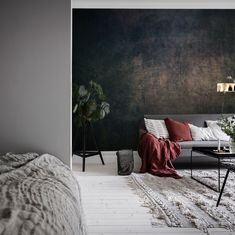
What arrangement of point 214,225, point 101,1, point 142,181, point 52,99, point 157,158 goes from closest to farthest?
point 214,225 → point 52,99 → point 142,181 → point 157,158 → point 101,1

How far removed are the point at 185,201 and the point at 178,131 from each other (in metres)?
2.49

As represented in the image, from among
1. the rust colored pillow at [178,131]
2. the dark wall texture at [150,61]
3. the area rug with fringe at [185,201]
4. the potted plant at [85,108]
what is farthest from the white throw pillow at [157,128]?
the area rug with fringe at [185,201]

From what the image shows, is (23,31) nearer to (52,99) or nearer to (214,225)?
(52,99)

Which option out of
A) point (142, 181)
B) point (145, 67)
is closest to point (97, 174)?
point (142, 181)

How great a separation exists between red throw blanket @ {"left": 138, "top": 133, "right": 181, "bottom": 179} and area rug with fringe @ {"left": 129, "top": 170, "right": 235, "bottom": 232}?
0.73 ft

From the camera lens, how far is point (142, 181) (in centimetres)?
472

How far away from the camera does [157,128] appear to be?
19.9ft

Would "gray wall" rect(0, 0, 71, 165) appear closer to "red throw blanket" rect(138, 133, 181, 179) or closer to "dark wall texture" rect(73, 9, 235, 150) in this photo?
"red throw blanket" rect(138, 133, 181, 179)

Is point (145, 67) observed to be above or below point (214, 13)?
below

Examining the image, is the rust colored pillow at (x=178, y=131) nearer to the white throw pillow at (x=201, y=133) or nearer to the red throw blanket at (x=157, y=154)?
the white throw pillow at (x=201, y=133)

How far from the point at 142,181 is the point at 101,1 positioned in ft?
9.85

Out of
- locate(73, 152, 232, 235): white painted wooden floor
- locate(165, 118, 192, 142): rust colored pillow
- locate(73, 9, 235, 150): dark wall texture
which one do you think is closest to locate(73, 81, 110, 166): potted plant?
locate(73, 9, 235, 150): dark wall texture

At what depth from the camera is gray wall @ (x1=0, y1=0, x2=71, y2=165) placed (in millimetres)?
2980

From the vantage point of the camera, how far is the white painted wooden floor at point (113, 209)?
9.06 ft
